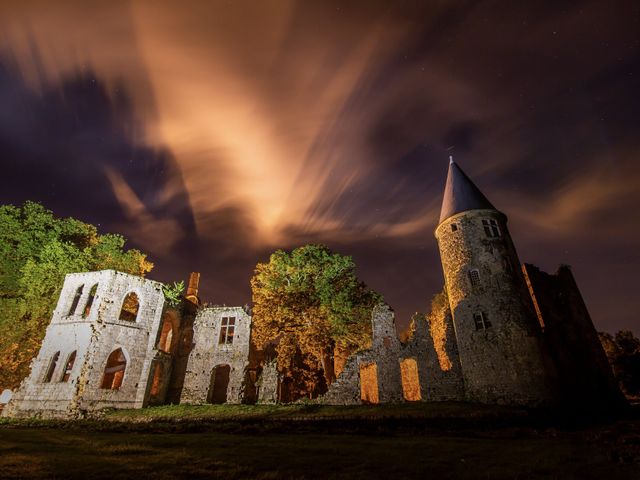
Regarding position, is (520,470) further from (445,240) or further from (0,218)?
(0,218)

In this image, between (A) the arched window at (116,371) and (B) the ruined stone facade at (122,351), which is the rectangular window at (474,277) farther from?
(A) the arched window at (116,371)

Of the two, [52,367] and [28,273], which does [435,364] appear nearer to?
[52,367]

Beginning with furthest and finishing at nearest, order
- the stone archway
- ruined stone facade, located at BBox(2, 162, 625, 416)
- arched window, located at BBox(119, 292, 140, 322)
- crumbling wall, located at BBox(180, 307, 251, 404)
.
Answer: the stone archway, arched window, located at BBox(119, 292, 140, 322), crumbling wall, located at BBox(180, 307, 251, 404), ruined stone facade, located at BBox(2, 162, 625, 416)

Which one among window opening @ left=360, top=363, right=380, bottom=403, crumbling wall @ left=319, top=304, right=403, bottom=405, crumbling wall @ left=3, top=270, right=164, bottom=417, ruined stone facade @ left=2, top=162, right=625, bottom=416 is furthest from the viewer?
window opening @ left=360, top=363, right=380, bottom=403

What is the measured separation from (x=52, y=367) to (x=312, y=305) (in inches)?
745

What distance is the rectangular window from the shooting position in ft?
78.6

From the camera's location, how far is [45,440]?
36.3ft

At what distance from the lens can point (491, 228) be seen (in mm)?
25141

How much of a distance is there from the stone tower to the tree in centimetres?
702

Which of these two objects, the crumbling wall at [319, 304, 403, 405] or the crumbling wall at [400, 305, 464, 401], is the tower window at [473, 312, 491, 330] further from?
the crumbling wall at [319, 304, 403, 405]

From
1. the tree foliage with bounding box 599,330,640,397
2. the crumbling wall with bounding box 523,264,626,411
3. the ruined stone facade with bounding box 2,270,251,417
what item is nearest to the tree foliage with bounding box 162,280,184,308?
the ruined stone facade with bounding box 2,270,251,417

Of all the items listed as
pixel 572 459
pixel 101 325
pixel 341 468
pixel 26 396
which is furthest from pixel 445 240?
pixel 26 396

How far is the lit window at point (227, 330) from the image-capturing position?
2843 centimetres

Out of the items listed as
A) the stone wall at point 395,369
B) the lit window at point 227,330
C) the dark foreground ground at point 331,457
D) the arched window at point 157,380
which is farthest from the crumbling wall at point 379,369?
the arched window at point 157,380
